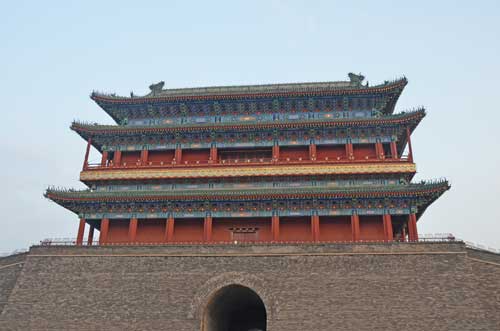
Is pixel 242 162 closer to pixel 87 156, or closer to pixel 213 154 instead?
pixel 213 154

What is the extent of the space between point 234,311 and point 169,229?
19.0 feet

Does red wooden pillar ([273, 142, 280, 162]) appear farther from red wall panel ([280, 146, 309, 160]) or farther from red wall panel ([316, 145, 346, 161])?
red wall panel ([316, 145, 346, 161])

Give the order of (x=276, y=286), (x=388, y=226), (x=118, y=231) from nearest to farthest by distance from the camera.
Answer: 1. (x=276, y=286)
2. (x=388, y=226)
3. (x=118, y=231)

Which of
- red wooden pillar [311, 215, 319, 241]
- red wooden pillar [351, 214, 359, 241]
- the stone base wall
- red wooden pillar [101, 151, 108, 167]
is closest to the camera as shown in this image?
the stone base wall

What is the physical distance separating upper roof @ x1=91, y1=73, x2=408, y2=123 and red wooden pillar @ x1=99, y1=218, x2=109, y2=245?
7420 millimetres

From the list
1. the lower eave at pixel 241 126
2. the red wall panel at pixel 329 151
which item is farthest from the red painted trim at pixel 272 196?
the lower eave at pixel 241 126

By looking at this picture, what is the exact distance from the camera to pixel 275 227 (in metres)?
24.0

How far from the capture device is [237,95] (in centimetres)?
2794

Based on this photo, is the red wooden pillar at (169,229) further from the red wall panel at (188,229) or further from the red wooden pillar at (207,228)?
the red wooden pillar at (207,228)

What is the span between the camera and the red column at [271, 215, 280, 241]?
23.8m

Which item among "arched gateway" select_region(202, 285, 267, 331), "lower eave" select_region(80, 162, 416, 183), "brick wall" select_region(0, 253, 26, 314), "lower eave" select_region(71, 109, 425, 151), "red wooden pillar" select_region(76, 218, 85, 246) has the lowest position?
"arched gateway" select_region(202, 285, 267, 331)

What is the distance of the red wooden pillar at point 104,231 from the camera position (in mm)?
24656

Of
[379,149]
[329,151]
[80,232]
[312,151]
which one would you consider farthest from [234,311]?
[379,149]

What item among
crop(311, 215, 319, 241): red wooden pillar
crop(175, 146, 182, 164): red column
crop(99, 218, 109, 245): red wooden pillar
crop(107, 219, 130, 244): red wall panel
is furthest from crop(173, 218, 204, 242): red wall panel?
crop(311, 215, 319, 241): red wooden pillar
